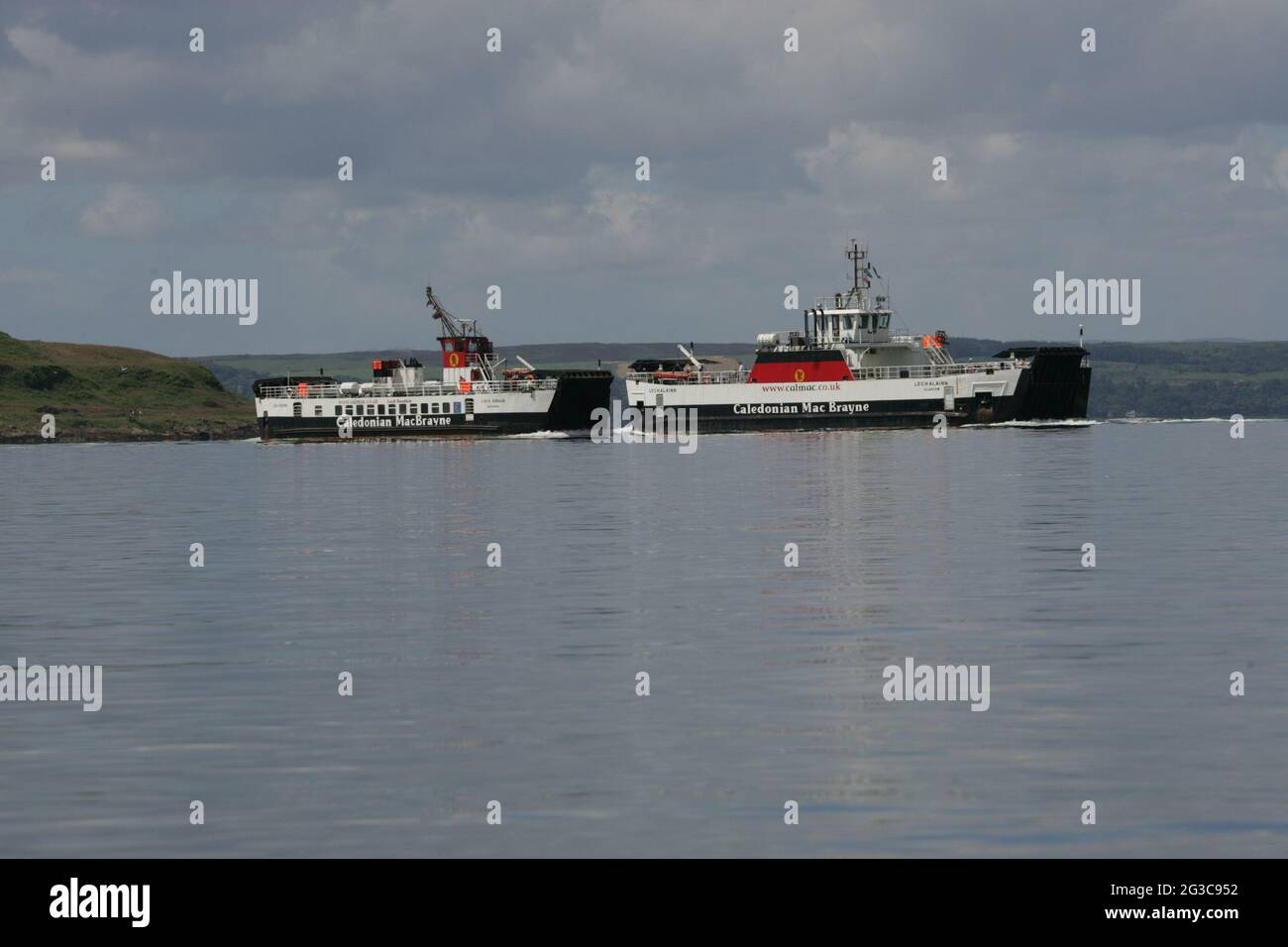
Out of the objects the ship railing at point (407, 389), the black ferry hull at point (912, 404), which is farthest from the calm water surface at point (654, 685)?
the ship railing at point (407, 389)

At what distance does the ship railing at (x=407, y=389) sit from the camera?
6629 inches

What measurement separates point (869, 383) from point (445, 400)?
40.0 metres

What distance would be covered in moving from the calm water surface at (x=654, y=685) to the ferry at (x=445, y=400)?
10472 cm

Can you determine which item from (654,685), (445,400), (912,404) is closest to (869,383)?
(912,404)

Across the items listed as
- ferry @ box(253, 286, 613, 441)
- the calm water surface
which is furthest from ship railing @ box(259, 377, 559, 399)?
the calm water surface

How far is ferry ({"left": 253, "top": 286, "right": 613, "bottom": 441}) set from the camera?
547 ft

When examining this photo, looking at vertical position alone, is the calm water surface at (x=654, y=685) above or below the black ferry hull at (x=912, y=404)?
below

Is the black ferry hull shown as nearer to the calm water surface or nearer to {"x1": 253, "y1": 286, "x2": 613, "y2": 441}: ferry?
{"x1": 253, "y1": 286, "x2": 613, "y2": 441}: ferry

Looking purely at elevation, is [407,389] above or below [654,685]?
above

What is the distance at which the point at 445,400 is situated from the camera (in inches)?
6619

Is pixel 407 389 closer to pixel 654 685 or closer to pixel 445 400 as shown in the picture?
pixel 445 400

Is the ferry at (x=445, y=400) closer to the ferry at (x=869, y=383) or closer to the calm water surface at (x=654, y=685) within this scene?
the ferry at (x=869, y=383)
